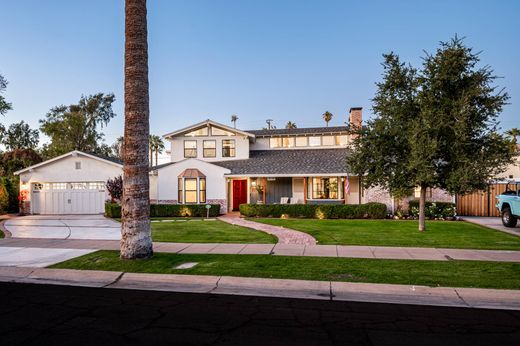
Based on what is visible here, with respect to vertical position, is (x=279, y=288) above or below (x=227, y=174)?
below

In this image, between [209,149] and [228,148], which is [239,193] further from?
[209,149]

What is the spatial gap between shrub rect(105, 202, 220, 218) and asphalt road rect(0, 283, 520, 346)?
16734 millimetres

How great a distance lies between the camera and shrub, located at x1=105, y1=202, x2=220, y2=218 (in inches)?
923

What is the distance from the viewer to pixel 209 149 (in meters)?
28.6

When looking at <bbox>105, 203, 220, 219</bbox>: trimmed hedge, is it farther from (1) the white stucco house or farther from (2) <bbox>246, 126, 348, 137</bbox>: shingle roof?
(2) <bbox>246, 126, 348, 137</bbox>: shingle roof

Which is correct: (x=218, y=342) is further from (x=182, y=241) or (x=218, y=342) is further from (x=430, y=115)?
(x=430, y=115)

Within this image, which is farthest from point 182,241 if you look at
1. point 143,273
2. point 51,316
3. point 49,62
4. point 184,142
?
point 49,62

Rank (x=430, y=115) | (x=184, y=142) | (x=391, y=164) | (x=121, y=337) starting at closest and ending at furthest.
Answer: (x=121, y=337), (x=430, y=115), (x=391, y=164), (x=184, y=142)

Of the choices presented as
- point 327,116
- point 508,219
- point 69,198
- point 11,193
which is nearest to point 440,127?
point 508,219

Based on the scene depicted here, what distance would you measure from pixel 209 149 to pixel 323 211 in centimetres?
1175

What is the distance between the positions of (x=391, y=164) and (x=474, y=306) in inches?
372

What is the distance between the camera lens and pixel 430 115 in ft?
44.2

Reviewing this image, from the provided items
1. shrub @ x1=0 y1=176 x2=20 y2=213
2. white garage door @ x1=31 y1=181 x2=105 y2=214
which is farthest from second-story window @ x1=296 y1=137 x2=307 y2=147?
shrub @ x1=0 y1=176 x2=20 y2=213

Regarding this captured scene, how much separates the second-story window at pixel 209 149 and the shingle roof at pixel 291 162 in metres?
1.36
